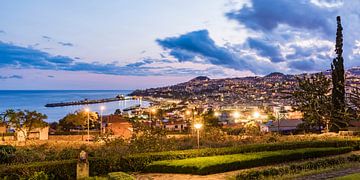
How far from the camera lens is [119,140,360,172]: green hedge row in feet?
48.5

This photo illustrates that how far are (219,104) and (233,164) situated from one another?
5311 cm

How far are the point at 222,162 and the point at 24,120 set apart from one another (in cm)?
2144

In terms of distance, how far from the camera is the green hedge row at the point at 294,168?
12336mm

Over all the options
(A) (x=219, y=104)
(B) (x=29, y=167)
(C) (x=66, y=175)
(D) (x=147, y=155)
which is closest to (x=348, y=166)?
(D) (x=147, y=155)

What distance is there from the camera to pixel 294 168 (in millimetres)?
13516

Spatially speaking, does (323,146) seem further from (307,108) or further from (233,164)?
(307,108)

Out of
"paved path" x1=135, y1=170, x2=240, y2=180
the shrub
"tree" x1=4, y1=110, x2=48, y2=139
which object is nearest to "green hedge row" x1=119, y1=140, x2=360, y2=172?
"paved path" x1=135, y1=170, x2=240, y2=180

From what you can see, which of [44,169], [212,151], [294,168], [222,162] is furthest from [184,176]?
[44,169]

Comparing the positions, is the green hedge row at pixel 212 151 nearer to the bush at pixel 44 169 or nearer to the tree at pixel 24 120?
the bush at pixel 44 169

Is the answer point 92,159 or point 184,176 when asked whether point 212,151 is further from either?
point 92,159

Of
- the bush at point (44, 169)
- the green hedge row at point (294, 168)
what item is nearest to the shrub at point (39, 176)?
the bush at point (44, 169)

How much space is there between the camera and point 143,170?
583 inches

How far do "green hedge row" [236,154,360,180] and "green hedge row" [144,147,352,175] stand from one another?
115 cm

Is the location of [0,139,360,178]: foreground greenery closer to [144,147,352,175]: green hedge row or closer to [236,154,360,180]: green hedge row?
[144,147,352,175]: green hedge row
